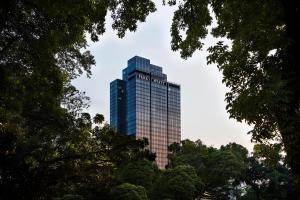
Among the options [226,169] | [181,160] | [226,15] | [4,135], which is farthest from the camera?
[181,160]

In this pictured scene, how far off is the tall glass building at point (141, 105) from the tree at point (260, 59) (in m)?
172

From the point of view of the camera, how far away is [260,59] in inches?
422

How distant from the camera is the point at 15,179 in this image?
1010 cm

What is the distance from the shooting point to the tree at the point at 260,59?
922 cm

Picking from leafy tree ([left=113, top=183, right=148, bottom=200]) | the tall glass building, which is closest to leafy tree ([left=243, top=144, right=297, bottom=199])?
leafy tree ([left=113, top=183, right=148, bottom=200])

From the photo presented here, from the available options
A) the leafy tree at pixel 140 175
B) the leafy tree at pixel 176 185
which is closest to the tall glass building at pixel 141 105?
the leafy tree at pixel 176 185

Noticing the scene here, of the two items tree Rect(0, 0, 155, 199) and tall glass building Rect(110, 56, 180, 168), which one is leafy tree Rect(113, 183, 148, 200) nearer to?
tree Rect(0, 0, 155, 199)

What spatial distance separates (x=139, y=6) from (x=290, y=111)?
4567 mm

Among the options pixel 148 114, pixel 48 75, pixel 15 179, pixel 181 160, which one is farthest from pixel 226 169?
pixel 148 114

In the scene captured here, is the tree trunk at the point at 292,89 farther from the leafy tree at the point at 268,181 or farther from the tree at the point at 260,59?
the leafy tree at the point at 268,181

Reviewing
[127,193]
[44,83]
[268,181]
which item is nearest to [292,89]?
[44,83]

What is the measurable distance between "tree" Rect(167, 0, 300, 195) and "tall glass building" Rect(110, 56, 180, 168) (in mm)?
171703

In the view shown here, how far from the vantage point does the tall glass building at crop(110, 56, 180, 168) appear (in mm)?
186875

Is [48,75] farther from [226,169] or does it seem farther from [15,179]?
[226,169]
